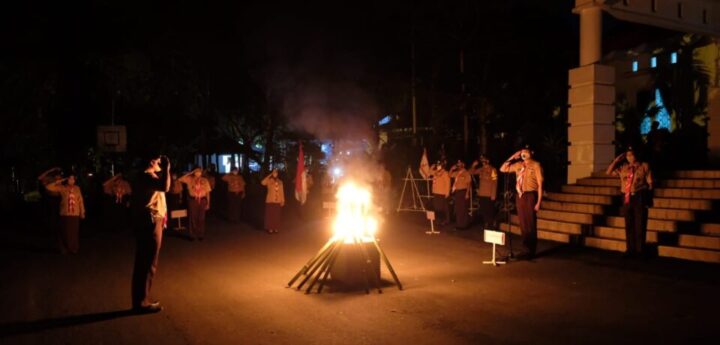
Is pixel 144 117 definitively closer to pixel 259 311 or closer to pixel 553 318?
pixel 259 311

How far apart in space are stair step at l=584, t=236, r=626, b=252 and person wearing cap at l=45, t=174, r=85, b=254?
33.6 feet

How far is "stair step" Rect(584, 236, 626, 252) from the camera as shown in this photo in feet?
35.0

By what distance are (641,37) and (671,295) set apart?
1290 centimetres

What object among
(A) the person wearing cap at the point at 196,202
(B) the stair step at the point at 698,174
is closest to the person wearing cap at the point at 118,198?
(A) the person wearing cap at the point at 196,202

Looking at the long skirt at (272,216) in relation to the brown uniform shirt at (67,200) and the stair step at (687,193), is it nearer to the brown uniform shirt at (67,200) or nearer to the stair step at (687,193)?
the brown uniform shirt at (67,200)

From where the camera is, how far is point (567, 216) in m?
12.4

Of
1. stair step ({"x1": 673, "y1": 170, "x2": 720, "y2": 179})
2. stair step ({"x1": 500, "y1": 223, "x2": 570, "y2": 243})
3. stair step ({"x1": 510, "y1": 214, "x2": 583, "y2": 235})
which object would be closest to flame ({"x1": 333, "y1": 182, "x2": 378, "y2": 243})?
stair step ({"x1": 510, "y1": 214, "x2": 583, "y2": 235})

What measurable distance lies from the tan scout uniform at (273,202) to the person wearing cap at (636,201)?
7.91m

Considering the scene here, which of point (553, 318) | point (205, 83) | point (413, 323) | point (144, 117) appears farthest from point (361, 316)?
point (205, 83)

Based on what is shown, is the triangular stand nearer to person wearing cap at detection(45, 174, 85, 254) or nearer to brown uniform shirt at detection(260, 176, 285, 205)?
brown uniform shirt at detection(260, 176, 285, 205)

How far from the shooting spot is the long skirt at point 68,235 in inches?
460

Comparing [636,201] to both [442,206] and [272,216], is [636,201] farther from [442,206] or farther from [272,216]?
[272,216]

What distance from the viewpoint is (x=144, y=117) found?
2553cm

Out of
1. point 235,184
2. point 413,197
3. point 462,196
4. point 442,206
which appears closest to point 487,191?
point 462,196
